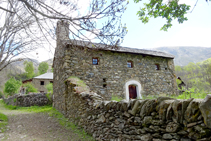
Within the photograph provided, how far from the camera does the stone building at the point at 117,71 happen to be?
7.37 m

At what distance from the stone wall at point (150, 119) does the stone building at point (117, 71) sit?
3.08 m

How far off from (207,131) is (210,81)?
27.8 metres

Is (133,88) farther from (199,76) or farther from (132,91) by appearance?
(199,76)

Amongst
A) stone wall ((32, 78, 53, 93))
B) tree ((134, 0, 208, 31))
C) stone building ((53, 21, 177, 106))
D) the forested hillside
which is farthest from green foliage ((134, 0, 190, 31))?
stone wall ((32, 78, 53, 93))

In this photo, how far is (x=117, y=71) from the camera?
27.3ft

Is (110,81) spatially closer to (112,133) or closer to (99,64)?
(99,64)

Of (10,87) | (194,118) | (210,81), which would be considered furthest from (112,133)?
(210,81)

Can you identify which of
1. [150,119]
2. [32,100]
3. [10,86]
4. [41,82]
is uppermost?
[41,82]

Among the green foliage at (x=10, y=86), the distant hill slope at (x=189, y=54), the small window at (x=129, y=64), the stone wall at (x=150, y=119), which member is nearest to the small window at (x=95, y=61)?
the small window at (x=129, y=64)

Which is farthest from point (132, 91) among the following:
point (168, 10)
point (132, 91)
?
point (168, 10)

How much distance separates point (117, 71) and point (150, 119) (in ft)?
19.7

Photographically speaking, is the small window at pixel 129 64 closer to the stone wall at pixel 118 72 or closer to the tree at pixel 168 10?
the stone wall at pixel 118 72

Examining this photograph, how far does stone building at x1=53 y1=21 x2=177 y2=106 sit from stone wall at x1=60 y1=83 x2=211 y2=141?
3084 millimetres

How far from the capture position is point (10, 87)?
69.9 ft
